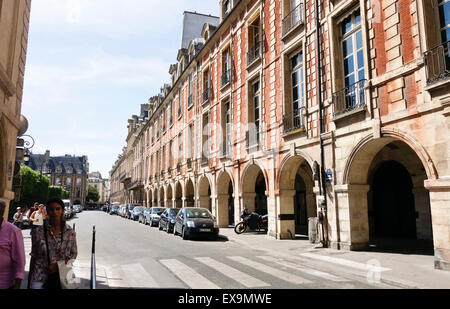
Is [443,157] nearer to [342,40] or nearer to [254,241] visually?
[342,40]

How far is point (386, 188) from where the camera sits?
14.6 metres

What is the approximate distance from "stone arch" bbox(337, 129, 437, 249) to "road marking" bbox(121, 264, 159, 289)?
20.3ft

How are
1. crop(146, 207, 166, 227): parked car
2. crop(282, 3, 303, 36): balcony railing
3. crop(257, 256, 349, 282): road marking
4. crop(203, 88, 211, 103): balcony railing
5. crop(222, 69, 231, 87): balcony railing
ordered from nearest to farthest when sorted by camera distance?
crop(257, 256, 349, 282): road marking < crop(282, 3, 303, 36): balcony railing < crop(222, 69, 231, 87): balcony railing < crop(203, 88, 211, 103): balcony railing < crop(146, 207, 166, 227): parked car

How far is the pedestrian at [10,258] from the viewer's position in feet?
10.2

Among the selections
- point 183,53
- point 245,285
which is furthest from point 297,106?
point 183,53

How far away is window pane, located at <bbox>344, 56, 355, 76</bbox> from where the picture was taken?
35.7 feet

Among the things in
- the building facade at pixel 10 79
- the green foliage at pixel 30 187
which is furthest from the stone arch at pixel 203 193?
the green foliage at pixel 30 187

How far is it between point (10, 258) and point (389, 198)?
14.5m

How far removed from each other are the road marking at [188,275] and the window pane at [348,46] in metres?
8.42

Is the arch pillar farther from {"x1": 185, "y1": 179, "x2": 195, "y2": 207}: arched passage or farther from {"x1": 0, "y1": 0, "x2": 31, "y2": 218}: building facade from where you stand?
{"x1": 185, "y1": 179, "x2": 195, "y2": 207}: arched passage

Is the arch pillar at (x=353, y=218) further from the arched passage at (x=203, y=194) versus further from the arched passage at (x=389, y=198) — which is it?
the arched passage at (x=203, y=194)

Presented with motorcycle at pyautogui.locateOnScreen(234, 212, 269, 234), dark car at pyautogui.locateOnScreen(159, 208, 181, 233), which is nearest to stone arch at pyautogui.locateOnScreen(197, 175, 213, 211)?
dark car at pyautogui.locateOnScreen(159, 208, 181, 233)

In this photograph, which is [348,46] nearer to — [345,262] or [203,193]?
[345,262]

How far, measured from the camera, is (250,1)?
56.8ft
